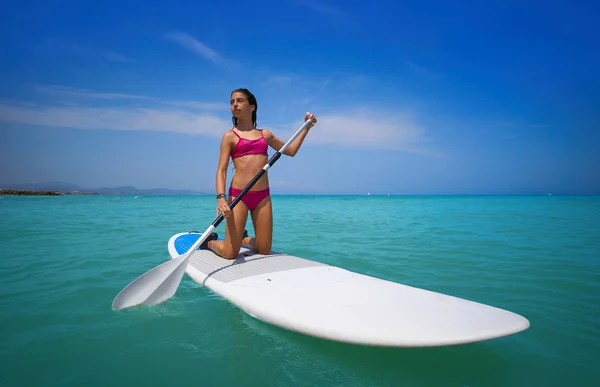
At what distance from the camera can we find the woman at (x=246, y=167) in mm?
3781

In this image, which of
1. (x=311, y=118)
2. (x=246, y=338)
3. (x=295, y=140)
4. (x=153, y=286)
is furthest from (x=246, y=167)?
(x=246, y=338)

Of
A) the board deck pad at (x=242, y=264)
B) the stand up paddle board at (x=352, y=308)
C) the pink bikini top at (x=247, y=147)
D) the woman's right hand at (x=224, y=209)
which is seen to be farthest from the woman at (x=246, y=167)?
the stand up paddle board at (x=352, y=308)

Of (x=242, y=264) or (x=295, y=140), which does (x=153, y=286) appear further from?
(x=295, y=140)

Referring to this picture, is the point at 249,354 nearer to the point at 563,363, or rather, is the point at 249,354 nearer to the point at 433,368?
the point at 433,368

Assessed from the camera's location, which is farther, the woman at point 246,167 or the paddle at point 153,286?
the woman at point 246,167

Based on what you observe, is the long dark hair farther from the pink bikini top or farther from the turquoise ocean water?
the turquoise ocean water

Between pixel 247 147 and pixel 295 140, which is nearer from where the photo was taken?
pixel 247 147

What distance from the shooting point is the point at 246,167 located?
152 inches

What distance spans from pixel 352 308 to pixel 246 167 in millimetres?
2299

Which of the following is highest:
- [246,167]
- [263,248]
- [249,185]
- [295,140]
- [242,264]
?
[295,140]

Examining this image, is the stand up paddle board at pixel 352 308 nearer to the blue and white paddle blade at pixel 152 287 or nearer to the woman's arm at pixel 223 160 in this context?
the blue and white paddle blade at pixel 152 287

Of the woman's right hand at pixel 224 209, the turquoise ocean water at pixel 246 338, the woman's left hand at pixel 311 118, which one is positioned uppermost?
the woman's left hand at pixel 311 118

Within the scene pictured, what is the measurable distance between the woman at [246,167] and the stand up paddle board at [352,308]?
573 mm

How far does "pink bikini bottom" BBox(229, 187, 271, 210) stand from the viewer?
12.5 feet
